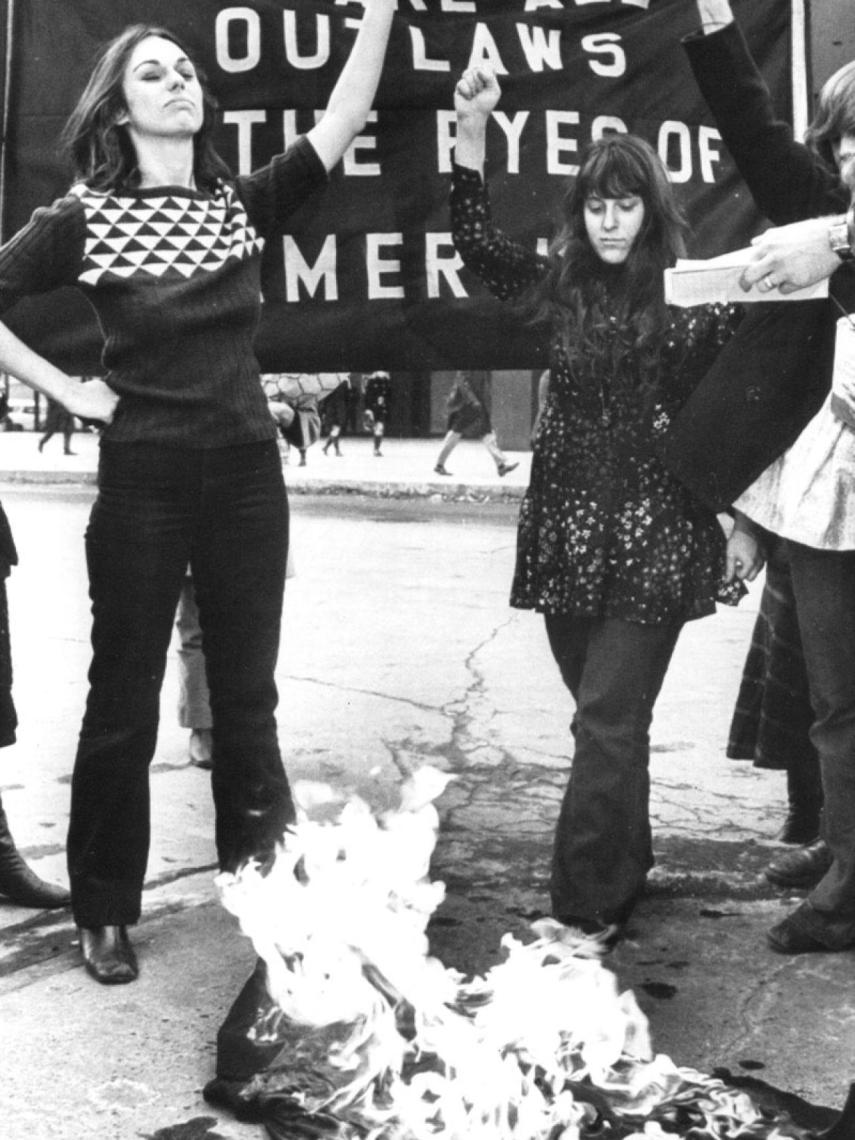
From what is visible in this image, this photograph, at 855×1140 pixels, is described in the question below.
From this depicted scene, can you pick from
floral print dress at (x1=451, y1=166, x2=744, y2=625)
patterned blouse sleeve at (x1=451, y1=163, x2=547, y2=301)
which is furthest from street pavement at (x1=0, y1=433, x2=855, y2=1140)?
patterned blouse sleeve at (x1=451, y1=163, x2=547, y2=301)

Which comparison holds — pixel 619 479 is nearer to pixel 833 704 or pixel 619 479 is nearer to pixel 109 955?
pixel 833 704

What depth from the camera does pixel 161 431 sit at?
3.27m

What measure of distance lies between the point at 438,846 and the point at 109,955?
123 centimetres

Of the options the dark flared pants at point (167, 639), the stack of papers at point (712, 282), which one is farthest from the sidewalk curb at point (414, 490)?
the stack of papers at point (712, 282)

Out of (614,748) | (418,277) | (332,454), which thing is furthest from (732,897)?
(332,454)

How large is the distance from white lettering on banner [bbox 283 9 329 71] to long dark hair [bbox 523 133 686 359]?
2.53ft

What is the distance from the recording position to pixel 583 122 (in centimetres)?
404

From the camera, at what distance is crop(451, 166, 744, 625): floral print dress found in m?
3.59

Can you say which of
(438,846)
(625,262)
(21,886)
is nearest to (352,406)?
(438,846)

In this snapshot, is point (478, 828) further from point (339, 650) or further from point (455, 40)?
point (339, 650)

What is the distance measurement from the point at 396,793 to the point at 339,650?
8.91 feet

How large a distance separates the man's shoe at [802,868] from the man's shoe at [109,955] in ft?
5.60

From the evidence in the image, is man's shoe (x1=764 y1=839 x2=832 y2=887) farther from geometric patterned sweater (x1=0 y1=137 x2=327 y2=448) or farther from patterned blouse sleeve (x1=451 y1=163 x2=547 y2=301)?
geometric patterned sweater (x1=0 y1=137 x2=327 y2=448)

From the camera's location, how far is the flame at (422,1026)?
98.1 inches
